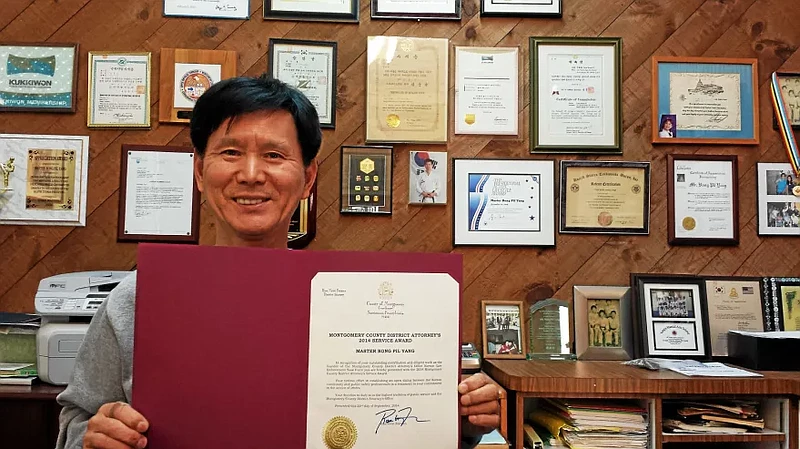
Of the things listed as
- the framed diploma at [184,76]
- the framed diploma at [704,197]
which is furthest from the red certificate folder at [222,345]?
the framed diploma at [704,197]

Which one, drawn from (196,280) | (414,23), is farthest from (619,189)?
(196,280)

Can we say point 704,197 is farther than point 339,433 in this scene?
Yes

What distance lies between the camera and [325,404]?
923mm

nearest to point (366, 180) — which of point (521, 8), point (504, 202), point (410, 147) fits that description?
point (410, 147)

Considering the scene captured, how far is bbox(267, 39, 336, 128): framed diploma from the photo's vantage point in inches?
94.2

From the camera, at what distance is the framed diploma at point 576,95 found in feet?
7.95

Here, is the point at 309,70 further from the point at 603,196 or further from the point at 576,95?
the point at 603,196

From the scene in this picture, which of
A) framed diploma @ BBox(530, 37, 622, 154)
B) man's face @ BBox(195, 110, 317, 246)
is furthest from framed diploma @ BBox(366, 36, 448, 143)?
man's face @ BBox(195, 110, 317, 246)

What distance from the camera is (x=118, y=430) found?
88 centimetres

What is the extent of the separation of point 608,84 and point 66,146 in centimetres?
223

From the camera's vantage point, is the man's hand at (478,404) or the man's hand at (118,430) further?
the man's hand at (478,404)

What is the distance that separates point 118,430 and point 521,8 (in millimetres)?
2186

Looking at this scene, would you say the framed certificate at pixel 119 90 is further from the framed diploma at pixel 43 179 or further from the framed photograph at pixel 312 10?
the framed photograph at pixel 312 10

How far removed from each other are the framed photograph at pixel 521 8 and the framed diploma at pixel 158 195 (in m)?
1.40
